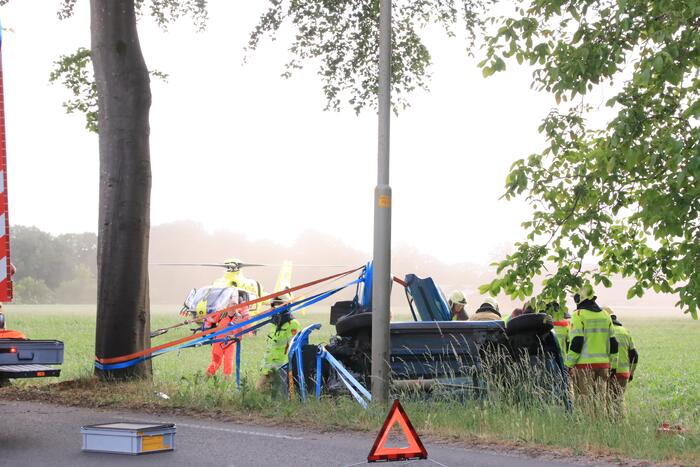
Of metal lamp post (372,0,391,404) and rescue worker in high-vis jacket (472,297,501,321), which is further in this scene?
rescue worker in high-vis jacket (472,297,501,321)

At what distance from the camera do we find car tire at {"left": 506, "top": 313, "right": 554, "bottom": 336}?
36.5ft

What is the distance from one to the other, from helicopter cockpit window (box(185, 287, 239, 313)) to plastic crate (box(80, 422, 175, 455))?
23.8 m

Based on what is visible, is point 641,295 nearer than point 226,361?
Yes

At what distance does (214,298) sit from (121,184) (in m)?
19.5

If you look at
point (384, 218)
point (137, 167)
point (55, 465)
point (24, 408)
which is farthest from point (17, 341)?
point (137, 167)

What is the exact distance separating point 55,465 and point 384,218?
16.2 feet

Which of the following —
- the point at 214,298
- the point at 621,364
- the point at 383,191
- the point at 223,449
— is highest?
the point at 383,191

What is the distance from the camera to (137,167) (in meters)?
14.6

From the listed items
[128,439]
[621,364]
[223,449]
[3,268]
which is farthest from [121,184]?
[621,364]

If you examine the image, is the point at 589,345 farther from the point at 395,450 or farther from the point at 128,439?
the point at 128,439

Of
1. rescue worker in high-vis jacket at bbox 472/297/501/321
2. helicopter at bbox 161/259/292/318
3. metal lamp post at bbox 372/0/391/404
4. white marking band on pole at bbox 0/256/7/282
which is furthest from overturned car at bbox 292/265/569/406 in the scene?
helicopter at bbox 161/259/292/318

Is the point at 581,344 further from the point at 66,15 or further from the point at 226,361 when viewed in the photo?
the point at 66,15

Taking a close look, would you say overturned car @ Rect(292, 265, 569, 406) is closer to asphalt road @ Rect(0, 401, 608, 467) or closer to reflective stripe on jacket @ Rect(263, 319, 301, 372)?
asphalt road @ Rect(0, 401, 608, 467)

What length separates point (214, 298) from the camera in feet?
111
